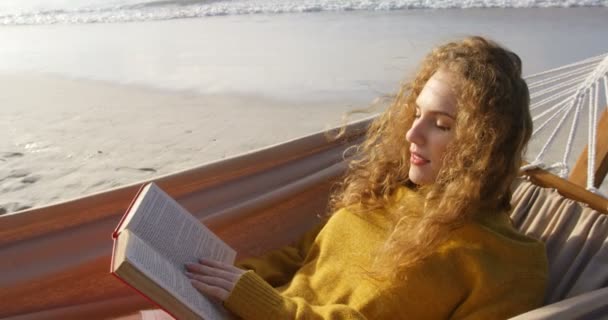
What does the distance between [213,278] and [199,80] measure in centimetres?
357

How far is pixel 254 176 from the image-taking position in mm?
1696

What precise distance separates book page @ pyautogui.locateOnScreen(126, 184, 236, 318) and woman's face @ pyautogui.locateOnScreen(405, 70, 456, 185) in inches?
16.0

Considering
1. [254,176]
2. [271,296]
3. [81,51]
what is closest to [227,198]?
[254,176]

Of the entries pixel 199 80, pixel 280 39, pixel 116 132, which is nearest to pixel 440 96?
pixel 116 132

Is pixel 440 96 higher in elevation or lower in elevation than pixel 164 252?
higher

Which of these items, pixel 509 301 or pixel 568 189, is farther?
pixel 568 189

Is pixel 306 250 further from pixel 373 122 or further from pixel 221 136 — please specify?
pixel 221 136

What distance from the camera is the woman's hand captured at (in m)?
1.19

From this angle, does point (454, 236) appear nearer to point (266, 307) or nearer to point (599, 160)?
point (266, 307)

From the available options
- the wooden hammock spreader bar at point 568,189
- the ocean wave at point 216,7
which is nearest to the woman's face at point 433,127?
the wooden hammock spreader bar at point 568,189

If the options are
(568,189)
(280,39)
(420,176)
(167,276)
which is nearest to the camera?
(167,276)

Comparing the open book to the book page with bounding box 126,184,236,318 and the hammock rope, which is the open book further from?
the hammock rope

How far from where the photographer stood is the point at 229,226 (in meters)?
1.67

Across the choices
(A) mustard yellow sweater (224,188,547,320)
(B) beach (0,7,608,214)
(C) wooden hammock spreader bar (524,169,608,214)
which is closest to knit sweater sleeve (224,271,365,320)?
(A) mustard yellow sweater (224,188,547,320)
